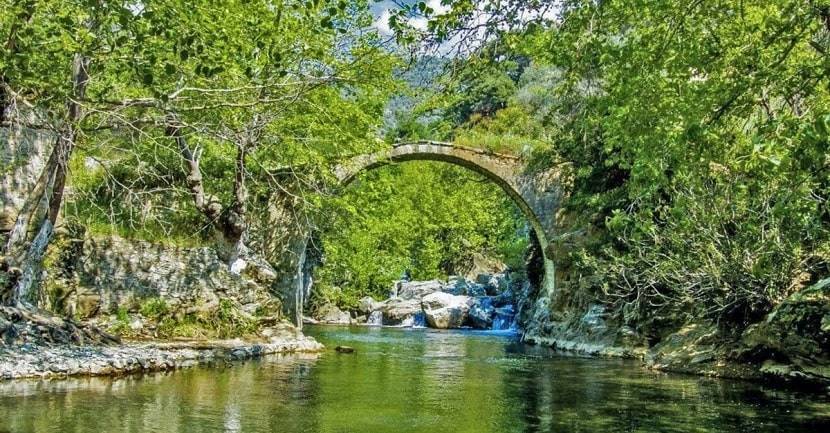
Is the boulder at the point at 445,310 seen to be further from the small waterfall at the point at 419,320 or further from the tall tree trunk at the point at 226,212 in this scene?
the tall tree trunk at the point at 226,212

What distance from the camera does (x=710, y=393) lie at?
10.6 meters

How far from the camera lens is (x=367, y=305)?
115 feet

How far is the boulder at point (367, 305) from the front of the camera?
34.7 meters

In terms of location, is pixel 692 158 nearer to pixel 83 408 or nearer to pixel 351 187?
pixel 83 408

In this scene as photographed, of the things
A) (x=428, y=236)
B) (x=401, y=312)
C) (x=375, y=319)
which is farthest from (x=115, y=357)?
(x=428, y=236)

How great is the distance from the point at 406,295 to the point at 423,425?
92.5 feet

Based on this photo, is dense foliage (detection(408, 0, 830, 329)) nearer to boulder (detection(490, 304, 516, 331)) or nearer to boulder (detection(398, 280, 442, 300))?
boulder (detection(490, 304, 516, 331))

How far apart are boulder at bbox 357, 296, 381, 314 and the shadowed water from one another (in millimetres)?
20717

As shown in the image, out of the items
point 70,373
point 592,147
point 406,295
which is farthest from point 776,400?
point 406,295

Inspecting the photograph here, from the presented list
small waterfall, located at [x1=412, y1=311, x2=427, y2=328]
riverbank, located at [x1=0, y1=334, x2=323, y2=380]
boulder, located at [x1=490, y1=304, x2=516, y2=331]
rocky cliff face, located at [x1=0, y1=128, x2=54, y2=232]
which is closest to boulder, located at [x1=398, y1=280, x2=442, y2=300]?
small waterfall, located at [x1=412, y1=311, x2=427, y2=328]

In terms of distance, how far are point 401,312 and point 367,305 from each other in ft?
8.09

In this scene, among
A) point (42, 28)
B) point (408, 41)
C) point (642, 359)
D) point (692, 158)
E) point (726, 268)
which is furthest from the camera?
point (642, 359)

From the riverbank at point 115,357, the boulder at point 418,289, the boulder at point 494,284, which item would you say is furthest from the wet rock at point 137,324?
the boulder at point 494,284

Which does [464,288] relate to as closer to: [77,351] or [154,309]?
[154,309]
